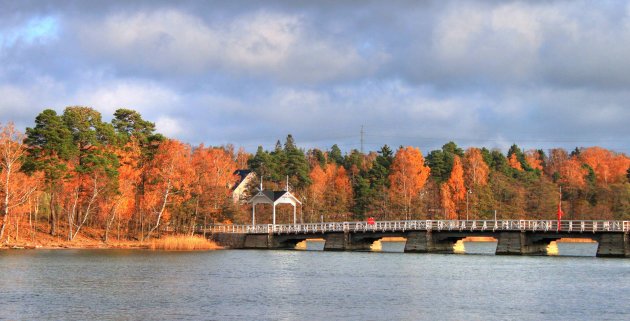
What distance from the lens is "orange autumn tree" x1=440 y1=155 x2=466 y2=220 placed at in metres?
117

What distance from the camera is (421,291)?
1795 inches

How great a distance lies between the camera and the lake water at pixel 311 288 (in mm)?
36531

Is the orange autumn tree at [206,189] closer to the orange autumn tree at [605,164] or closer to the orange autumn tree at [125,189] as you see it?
the orange autumn tree at [125,189]

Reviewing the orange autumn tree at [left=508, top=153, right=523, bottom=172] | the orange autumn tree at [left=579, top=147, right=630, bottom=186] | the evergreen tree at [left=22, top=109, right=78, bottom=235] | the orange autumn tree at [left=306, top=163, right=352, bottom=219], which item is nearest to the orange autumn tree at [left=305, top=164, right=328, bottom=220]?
the orange autumn tree at [left=306, top=163, right=352, bottom=219]

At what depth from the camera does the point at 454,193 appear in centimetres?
11875

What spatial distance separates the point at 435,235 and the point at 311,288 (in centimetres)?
3340

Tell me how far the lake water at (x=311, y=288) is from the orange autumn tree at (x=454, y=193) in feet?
148

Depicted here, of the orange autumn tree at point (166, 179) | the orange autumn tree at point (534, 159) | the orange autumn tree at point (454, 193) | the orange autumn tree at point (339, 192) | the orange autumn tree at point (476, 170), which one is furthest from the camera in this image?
the orange autumn tree at point (534, 159)

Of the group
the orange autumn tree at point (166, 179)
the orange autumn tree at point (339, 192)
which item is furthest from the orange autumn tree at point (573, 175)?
the orange autumn tree at point (166, 179)

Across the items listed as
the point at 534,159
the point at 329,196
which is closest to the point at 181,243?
the point at 329,196

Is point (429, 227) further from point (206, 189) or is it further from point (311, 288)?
point (311, 288)

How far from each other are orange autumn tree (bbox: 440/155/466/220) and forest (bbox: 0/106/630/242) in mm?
164

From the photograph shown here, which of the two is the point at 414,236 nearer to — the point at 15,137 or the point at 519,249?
the point at 519,249

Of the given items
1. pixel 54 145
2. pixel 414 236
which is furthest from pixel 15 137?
pixel 414 236
